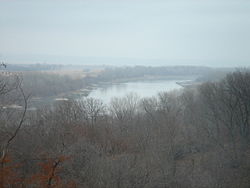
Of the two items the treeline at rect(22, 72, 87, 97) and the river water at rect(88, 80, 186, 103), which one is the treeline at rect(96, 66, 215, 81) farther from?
the treeline at rect(22, 72, 87, 97)

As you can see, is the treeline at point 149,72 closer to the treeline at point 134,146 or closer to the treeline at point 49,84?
the treeline at point 49,84

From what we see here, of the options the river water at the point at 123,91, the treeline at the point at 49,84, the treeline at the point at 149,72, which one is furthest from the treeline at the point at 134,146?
the treeline at the point at 149,72

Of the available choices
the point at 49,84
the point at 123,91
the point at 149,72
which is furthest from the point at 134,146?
the point at 149,72

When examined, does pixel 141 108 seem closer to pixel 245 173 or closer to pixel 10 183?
pixel 245 173

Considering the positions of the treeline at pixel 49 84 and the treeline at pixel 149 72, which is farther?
the treeline at pixel 149 72

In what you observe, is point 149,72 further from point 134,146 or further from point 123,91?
point 134,146

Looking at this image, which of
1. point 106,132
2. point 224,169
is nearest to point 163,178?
point 224,169

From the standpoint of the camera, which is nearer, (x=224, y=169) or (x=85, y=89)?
(x=224, y=169)

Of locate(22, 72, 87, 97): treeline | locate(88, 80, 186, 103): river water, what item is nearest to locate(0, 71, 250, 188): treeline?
locate(88, 80, 186, 103): river water
